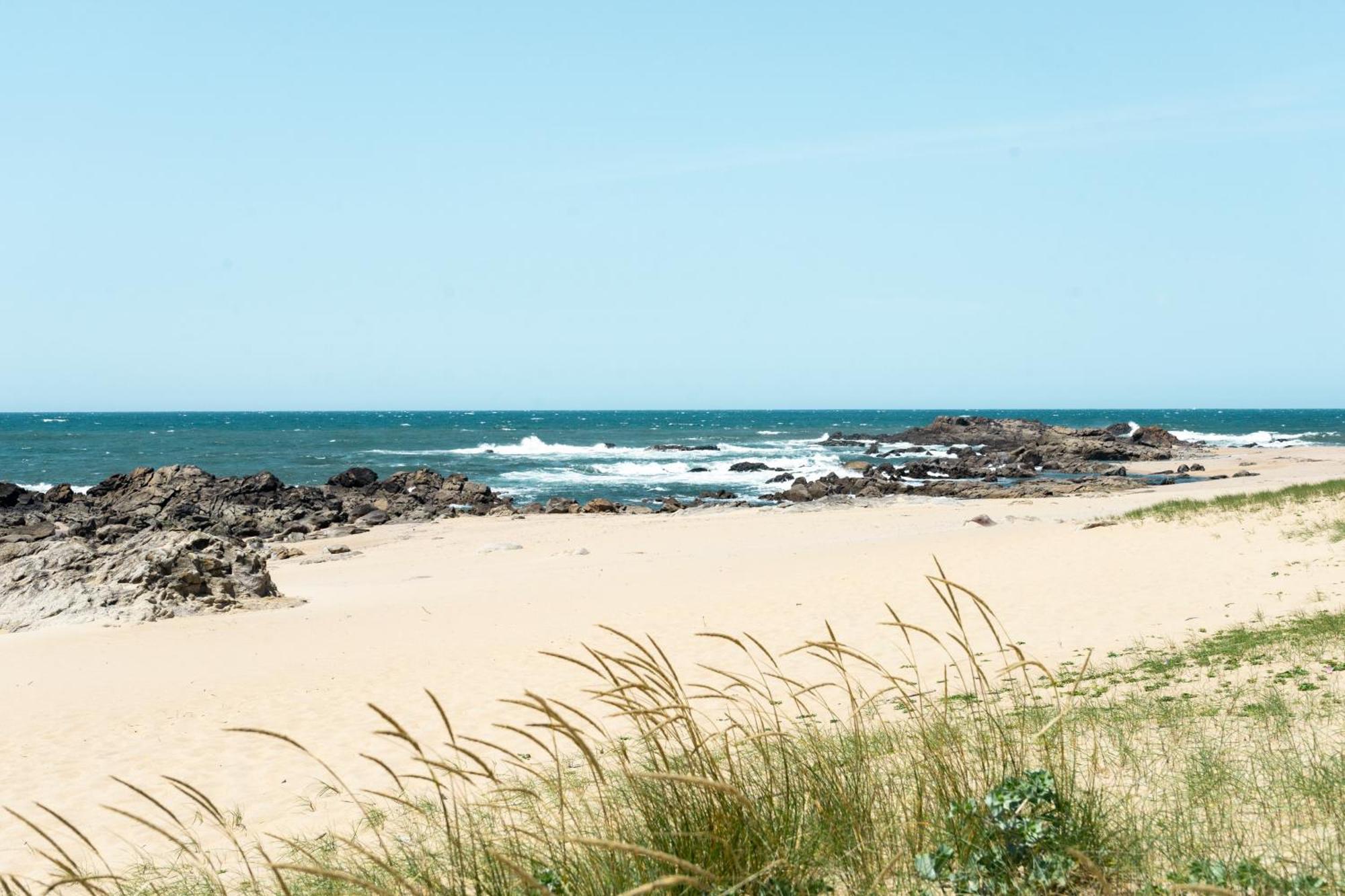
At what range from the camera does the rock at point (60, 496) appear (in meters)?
34.0

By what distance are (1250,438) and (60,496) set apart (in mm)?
83284

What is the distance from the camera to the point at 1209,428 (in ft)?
346

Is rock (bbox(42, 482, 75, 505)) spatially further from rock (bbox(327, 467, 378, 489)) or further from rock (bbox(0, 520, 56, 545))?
rock (bbox(327, 467, 378, 489))

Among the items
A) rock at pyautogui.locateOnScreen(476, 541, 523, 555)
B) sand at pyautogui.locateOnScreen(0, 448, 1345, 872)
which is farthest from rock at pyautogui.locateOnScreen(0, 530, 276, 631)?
rock at pyautogui.locateOnScreen(476, 541, 523, 555)

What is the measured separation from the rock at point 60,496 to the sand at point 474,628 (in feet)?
53.1

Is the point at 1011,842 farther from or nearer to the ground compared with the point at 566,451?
farther from the ground

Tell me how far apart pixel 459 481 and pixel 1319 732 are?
37.6 m

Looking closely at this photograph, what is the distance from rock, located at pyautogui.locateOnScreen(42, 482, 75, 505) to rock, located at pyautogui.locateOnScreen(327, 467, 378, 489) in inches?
373

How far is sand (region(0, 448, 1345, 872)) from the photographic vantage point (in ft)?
28.9

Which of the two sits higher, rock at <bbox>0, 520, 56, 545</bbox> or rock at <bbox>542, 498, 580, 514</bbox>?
rock at <bbox>0, 520, 56, 545</bbox>

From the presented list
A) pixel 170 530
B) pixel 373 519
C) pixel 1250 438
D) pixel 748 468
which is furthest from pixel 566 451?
pixel 1250 438

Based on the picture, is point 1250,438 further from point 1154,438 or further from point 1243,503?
point 1243,503

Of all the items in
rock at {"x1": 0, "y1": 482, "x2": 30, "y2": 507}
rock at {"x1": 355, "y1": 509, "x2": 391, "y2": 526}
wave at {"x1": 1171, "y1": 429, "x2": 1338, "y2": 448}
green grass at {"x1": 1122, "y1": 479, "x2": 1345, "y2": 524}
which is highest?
green grass at {"x1": 1122, "y1": 479, "x2": 1345, "y2": 524}

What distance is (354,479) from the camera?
41500 mm
